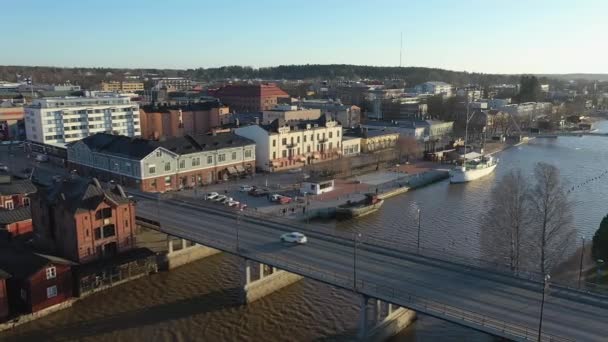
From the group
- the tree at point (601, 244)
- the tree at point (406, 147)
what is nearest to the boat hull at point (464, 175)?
the tree at point (406, 147)

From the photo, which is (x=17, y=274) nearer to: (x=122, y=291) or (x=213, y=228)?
(x=122, y=291)

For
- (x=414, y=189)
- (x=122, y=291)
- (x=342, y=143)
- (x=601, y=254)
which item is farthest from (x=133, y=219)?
(x=342, y=143)

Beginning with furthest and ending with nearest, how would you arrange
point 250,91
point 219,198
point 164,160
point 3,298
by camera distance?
point 250,91 < point 164,160 < point 219,198 < point 3,298

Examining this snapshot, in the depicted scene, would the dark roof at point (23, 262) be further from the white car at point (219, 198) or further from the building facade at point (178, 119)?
the building facade at point (178, 119)

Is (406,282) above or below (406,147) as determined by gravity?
below

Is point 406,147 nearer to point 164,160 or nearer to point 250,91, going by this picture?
point 164,160

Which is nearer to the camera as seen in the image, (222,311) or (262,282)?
(222,311)

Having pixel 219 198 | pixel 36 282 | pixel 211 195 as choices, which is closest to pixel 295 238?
pixel 36 282

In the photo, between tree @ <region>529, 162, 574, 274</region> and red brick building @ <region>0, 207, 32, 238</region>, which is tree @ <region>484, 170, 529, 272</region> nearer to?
tree @ <region>529, 162, 574, 274</region>
